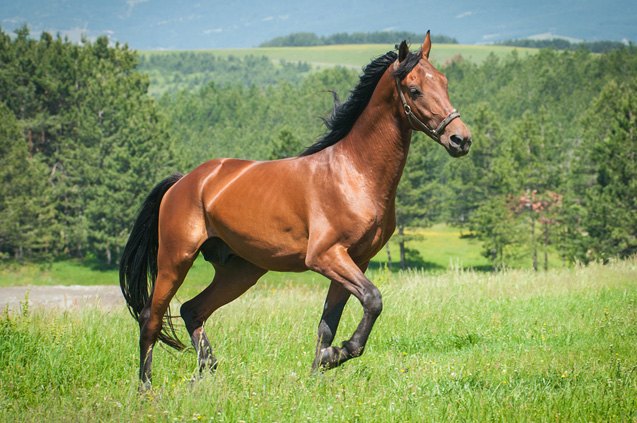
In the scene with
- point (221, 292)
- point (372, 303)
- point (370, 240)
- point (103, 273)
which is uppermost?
point (370, 240)

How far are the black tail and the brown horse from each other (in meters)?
0.03

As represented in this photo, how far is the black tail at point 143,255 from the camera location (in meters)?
7.99

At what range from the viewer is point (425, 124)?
634 cm

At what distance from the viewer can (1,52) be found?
6762 centimetres

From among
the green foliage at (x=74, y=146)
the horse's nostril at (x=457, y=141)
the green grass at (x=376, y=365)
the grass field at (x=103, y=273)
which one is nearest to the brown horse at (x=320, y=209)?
the horse's nostril at (x=457, y=141)

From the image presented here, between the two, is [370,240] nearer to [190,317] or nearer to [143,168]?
[190,317]

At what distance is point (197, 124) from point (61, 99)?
4851cm

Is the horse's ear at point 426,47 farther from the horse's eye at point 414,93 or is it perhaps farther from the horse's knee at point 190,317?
the horse's knee at point 190,317

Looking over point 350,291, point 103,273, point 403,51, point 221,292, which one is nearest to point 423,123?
point 403,51

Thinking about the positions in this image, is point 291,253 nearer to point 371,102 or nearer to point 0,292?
point 371,102

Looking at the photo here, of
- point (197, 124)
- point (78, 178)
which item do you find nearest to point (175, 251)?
point (78, 178)

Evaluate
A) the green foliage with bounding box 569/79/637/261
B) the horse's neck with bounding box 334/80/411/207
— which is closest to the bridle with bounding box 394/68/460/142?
the horse's neck with bounding box 334/80/411/207

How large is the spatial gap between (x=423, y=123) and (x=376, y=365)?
7.66ft

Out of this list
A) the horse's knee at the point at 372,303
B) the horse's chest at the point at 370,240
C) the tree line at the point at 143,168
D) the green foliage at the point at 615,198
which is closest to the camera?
the horse's knee at the point at 372,303
